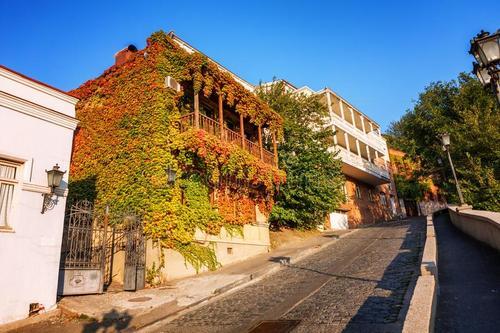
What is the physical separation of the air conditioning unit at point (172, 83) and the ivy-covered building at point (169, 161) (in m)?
0.04

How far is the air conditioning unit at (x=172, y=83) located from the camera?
13.0 m

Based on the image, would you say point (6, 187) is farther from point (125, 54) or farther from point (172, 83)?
point (125, 54)

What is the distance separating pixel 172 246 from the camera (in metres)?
11.2

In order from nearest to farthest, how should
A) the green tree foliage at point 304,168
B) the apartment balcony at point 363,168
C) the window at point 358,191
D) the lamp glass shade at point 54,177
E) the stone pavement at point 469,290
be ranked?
the stone pavement at point 469,290 < the lamp glass shade at point 54,177 < the green tree foliage at point 304,168 < the apartment balcony at point 363,168 < the window at point 358,191

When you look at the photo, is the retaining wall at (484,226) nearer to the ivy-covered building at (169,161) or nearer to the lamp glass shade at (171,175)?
the ivy-covered building at (169,161)

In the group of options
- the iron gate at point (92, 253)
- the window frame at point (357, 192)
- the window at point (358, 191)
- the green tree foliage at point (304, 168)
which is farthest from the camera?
the window at point (358, 191)

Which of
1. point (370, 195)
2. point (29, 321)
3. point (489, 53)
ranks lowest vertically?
point (29, 321)

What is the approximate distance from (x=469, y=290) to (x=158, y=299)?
270 inches

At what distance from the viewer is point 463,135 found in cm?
2208

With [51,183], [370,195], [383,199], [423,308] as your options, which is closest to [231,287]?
[51,183]

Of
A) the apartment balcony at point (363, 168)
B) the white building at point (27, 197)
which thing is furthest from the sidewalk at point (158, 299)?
the apartment balcony at point (363, 168)

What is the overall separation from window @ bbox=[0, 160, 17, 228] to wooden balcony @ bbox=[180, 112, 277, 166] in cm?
639

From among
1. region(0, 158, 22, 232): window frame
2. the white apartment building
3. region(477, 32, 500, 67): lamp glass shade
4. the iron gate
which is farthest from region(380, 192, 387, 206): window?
region(0, 158, 22, 232): window frame

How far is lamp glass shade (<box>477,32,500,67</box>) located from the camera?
5219 mm
